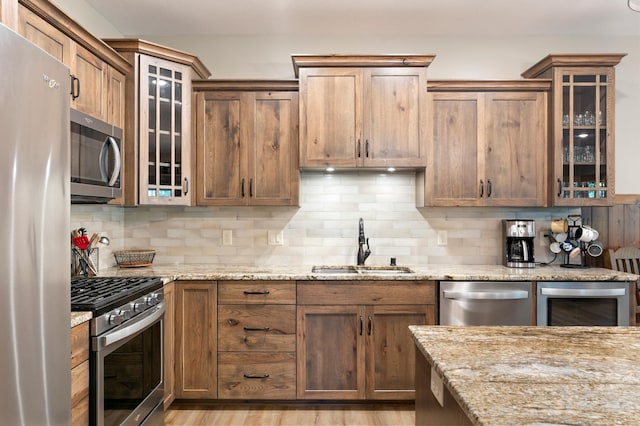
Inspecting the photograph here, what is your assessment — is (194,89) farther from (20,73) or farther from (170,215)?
(20,73)

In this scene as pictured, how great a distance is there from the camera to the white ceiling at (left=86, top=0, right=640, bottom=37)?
3.01m

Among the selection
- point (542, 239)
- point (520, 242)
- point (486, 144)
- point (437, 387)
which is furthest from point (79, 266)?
point (542, 239)

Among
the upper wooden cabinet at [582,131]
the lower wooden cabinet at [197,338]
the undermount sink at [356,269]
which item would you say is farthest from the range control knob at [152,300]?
the upper wooden cabinet at [582,131]

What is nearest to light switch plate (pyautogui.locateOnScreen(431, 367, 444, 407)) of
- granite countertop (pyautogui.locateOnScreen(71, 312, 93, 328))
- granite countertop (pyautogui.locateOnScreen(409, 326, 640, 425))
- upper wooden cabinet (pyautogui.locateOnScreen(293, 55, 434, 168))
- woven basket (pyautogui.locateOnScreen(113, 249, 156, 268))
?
granite countertop (pyautogui.locateOnScreen(409, 326, 640, 425))

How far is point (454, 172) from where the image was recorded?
10.4ft

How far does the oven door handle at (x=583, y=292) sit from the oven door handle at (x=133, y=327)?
2377 millimetres

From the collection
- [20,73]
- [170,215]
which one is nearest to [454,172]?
[170,215]

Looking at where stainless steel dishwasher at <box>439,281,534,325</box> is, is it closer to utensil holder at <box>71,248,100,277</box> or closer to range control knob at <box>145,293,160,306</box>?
range control knob at <box>145,293,160,306</box>

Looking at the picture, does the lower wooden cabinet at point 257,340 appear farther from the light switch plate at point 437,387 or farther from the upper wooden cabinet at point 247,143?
the light switch plate at point 437,387

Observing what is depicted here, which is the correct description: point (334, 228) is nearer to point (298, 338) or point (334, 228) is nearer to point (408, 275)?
point (408, 275)

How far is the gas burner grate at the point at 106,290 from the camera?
1.83 meters

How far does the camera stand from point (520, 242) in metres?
3.24

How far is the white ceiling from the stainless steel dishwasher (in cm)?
193

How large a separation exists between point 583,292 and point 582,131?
1158 millimetres
